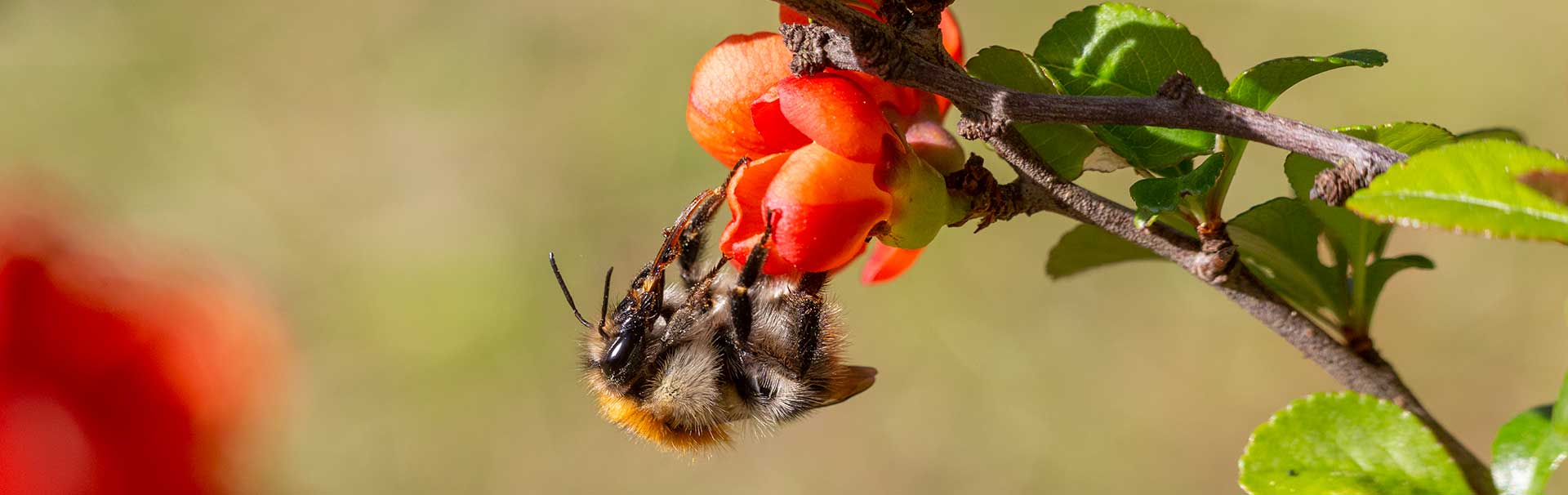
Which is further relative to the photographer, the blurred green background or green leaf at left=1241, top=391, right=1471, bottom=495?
the blurred green background

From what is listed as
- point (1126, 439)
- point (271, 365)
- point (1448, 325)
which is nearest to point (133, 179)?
point (271, 365)

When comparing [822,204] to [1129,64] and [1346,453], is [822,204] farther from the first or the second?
[1346,453]

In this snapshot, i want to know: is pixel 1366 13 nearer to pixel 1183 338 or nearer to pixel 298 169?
pixel 1183 338

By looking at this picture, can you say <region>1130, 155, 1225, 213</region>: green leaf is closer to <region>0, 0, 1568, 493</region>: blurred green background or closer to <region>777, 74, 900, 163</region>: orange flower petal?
<region>777, 74, 900, 163</region>: orange flower petal

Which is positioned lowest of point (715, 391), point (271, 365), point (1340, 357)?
point (271, 365)

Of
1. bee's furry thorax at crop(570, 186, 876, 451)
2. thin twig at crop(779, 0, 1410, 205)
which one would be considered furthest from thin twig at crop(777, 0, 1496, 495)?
bee's furry thorax at crop(570, 186, 876, 451)

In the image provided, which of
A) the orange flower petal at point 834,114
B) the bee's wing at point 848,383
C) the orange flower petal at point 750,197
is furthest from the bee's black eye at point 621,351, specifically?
the orange flower petal at point 834,114

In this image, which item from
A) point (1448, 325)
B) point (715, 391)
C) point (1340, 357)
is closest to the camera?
point (1340, 357)
